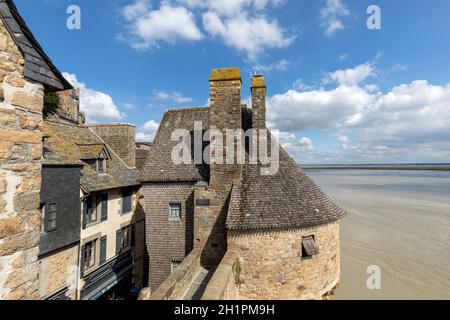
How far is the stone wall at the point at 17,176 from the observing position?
2627 millimetres

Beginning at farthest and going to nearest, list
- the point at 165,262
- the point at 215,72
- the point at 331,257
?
the point at 165,262
the point at 215,72
the point at 331,257

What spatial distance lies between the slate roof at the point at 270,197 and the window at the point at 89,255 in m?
4.89

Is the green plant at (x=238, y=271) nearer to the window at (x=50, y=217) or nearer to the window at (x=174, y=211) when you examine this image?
the window at (x=174, y=211)

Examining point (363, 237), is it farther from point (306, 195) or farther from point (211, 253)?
point (211, 253)

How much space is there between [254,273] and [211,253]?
2.24 m

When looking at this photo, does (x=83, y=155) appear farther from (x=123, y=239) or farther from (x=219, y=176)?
(x=219, y=176)

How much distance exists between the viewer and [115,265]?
13.8 m

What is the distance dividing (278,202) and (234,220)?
1.82m

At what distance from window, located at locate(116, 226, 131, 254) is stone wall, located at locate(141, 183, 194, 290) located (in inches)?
159

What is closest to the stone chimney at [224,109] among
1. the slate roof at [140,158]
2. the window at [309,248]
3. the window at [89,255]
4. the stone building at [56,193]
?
the window at [309,248]

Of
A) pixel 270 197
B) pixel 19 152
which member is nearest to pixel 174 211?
pixel 270 197
